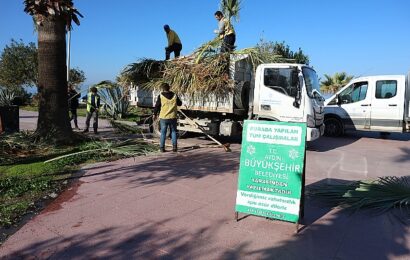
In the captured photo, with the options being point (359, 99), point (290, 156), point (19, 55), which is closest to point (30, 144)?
point (290, 156)

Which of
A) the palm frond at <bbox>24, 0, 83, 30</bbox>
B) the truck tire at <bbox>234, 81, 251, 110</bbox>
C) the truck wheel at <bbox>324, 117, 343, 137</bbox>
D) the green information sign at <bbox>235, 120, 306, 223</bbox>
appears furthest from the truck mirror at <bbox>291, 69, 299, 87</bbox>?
the palm frond at <bbox>24, 0, 83, 30</bbox>

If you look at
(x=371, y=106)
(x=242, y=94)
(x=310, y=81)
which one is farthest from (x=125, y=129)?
(x=371, y=106)

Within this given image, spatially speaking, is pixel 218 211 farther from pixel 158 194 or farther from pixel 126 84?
pixel 126 84

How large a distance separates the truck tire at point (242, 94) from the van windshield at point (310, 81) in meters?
1.60

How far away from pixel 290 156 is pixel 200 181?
8.39 ft

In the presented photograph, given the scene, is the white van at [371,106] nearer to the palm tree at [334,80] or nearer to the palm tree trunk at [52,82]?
the palm tree trunk at [52,82]

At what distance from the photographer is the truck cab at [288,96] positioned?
31.4 ft

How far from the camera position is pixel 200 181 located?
261 inches

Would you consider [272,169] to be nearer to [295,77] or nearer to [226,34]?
[295,77]

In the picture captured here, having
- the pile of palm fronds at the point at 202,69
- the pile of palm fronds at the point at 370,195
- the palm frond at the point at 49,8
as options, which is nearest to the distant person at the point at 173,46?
the pile of palm fronds at the point at 202,69

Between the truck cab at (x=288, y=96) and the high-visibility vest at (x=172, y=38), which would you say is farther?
the high-visibility vest at (x=172, y=38)

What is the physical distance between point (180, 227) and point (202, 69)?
6573 mm

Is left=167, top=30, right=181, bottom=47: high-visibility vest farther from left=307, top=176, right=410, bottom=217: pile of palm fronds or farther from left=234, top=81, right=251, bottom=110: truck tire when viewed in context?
left=307, top=176, right=410, bottom=217: pile of palm fronds

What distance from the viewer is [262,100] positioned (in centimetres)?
1009
